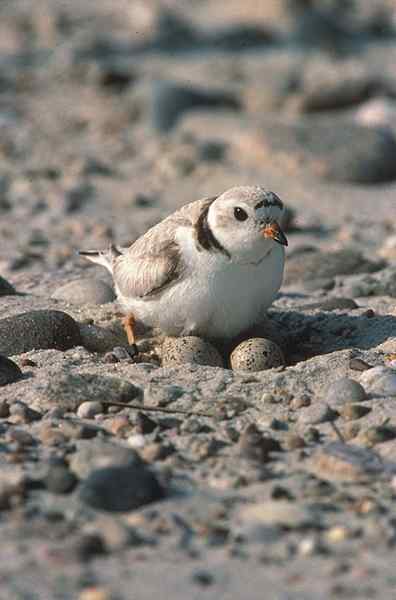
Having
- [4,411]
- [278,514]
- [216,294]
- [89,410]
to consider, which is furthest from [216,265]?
[278,514]

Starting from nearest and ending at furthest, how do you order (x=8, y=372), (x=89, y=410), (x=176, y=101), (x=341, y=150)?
(x=89, y=410) < (x=8, y=372) < (x=341, y=150) < (x=176, y=101)

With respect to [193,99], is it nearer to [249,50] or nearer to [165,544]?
[249,50]

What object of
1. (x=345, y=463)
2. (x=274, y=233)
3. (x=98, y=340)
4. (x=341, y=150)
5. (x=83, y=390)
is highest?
(x=274, y=233)

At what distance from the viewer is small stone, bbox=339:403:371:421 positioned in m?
4.43

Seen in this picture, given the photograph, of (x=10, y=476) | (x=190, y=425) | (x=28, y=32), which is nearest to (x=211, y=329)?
(x=190, y=425)

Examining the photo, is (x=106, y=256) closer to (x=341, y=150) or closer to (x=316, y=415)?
(x=316, y=415)

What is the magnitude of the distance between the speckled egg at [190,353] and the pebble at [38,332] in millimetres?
522

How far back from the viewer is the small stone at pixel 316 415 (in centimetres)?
441

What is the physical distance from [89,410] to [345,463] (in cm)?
116

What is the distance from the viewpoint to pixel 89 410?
4.49m

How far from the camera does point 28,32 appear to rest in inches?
615

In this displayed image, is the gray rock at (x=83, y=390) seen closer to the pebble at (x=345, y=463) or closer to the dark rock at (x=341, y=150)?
the pebble at (x=345, y=463)

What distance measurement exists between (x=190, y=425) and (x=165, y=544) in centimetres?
95

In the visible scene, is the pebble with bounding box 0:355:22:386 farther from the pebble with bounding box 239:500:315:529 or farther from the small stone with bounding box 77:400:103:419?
the pebble with bounding box 239:500:315:529
